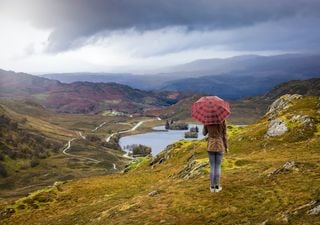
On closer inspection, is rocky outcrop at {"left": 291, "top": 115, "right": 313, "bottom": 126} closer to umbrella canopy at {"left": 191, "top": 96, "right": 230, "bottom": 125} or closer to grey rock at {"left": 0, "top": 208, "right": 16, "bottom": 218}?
umbrella canopy at {"left": 191, "top": 96, "right": 230, "bottom": 125}

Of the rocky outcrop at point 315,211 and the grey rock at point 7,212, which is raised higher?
the rocky outcrop at point 315,211

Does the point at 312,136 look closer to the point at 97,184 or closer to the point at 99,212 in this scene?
the point at 97,184

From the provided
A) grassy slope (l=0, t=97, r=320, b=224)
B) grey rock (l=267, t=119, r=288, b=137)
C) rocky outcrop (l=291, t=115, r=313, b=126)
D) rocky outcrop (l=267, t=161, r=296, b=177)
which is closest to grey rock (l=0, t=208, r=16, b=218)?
grassy slope (l=0, t=97, r=320, b=224)

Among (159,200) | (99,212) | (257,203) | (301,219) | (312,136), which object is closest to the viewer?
(301,219)

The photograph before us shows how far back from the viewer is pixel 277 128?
68.6 m

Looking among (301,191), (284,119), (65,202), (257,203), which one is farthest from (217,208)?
(284,119)

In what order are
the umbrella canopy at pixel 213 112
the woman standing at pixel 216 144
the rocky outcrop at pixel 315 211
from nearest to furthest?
the rocky outcrop at pixel 315 211, the umbrella canopy at pixel 213 112, the woman standing at pixel 216 144

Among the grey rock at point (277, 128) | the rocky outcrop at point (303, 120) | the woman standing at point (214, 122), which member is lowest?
the grey rock at point (277, 128)

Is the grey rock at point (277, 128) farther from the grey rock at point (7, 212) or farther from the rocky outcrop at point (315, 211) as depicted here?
the rocky outcrop at point (315, 211)

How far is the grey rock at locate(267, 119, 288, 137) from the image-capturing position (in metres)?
67.5

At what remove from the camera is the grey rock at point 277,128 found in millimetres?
67500

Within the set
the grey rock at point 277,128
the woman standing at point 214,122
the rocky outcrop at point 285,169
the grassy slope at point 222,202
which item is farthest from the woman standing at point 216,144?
the grey rock at point 277,128

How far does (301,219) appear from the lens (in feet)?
78.8

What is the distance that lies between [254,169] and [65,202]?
26124 mm
